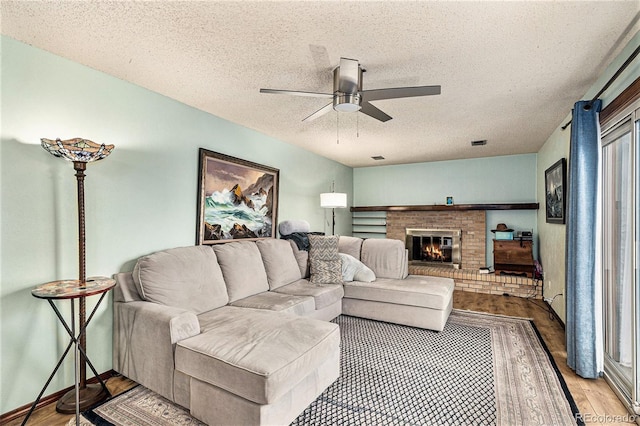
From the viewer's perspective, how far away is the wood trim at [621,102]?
190 centimetres

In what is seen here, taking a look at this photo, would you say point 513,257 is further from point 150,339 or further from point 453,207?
point 150,339

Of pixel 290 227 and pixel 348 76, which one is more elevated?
pixel 348 76

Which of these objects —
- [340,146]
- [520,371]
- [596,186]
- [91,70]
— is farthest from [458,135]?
[91,70]

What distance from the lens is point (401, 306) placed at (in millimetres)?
3574

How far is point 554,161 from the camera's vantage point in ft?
13.4

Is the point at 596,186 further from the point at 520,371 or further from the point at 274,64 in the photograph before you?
the point at 274,64

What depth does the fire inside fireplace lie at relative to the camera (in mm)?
6051

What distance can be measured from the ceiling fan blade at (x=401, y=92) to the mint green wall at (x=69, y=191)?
1.95 metres

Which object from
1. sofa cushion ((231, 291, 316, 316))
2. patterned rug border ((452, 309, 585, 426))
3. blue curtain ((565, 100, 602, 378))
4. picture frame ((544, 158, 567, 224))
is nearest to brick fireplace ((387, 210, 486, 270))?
picture frame ((544, 158, 567, 224))

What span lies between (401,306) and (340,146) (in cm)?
264

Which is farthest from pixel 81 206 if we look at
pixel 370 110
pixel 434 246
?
pixel 434 246

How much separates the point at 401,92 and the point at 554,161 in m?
3.18

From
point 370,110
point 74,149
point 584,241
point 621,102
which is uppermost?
point 370,110

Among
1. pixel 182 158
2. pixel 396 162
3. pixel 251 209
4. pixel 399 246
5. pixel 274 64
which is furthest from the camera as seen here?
pixel 396 162
